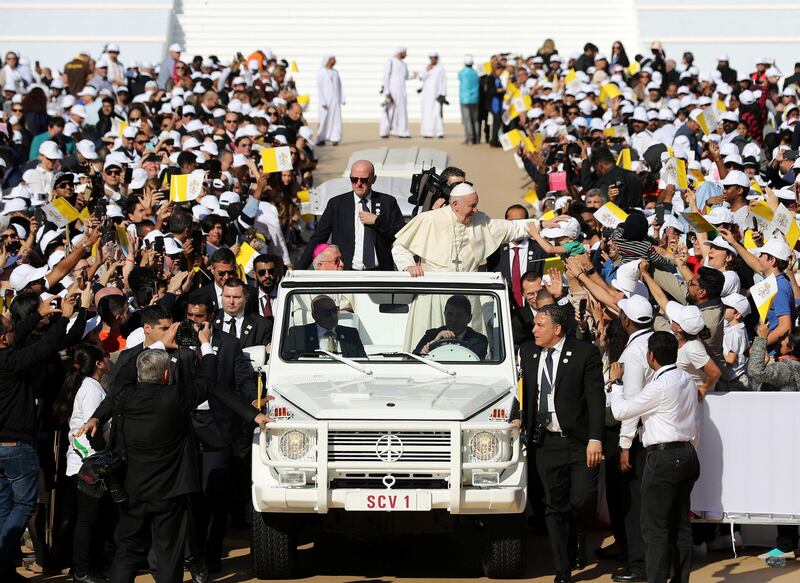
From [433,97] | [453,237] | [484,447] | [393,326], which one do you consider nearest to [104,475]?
[484,447]

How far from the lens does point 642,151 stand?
882 inches

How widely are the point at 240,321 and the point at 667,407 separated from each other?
3.92 meters

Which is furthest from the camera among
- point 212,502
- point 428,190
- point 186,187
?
point 186,187

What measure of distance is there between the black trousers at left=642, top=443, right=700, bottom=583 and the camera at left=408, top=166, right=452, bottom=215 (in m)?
4.43

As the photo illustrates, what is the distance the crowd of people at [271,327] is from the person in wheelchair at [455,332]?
40cm

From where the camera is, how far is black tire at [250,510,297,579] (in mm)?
10789

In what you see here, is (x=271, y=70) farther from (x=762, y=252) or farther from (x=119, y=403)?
(x=119, y=403)

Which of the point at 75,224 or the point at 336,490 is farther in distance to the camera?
the point at 75,224

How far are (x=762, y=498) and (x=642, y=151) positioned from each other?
A: 38.3 feet

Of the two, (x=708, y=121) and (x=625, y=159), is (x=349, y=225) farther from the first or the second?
(x=708, y=121)

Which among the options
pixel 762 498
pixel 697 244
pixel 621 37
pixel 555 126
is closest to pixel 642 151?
pixel 555 126

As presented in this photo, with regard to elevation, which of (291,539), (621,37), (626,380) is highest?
(621,37)

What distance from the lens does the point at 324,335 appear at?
1138cm

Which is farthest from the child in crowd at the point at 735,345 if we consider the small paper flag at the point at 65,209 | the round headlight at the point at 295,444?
the small paper flag at the point at 65,209
